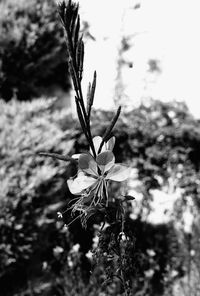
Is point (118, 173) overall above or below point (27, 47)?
above

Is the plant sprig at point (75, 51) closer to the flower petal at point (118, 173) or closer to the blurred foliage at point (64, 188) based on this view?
the flower petal at point (118, 173)

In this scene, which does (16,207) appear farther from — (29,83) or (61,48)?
(61,48)

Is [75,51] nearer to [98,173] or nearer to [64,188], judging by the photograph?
[98,173]

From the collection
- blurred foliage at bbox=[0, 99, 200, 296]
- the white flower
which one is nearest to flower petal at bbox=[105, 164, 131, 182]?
the white flower

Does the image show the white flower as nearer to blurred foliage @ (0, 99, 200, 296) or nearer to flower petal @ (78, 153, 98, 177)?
flower petal @ (78, 153, 98, 177)

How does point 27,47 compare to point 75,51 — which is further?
point 27,47

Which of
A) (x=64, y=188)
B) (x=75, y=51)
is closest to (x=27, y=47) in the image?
(x=64, y=188)
